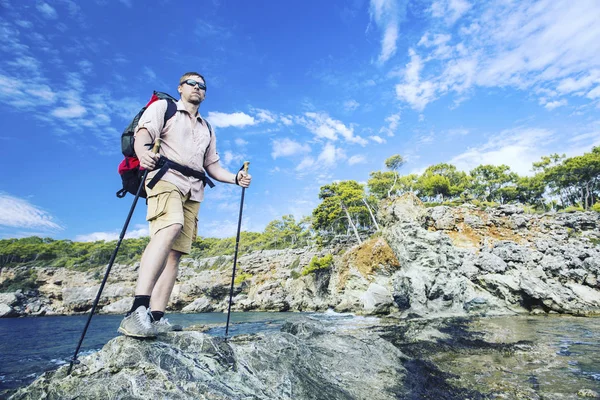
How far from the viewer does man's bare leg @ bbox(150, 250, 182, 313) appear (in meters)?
2.57

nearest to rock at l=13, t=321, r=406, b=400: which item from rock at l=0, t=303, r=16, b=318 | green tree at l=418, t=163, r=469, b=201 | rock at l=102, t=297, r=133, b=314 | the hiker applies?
the hiker

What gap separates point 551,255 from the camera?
18.6 meters

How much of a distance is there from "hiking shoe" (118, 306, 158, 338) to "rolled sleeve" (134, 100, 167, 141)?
5.06ft

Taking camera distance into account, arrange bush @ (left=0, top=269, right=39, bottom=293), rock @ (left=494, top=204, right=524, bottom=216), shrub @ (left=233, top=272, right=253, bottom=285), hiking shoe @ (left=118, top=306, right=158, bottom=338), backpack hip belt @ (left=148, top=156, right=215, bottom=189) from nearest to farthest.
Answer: hiking shoe @ (left=118, top=306, right=158, bottom=338) → backpack hip belt @ (left=148, top=156, right=215, bottom=189) → rock @ (left=494, top=204, right=524, bottom=216) → shrub @ (left=233, top=272, right=253, bottom=285) → bush @ (left=0, top=269, right=39, bottom=293)

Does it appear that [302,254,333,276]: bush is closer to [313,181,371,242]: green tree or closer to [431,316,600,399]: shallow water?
[313,181,371,242]: green tree

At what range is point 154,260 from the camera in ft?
7.55

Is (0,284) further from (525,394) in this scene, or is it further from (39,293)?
(525,394)

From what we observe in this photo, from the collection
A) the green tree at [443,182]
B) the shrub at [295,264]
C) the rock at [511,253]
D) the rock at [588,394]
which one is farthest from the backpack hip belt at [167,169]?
the green tree at [443,182]

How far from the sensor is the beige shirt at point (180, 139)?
Result: 8.44ft

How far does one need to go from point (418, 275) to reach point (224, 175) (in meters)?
16.2

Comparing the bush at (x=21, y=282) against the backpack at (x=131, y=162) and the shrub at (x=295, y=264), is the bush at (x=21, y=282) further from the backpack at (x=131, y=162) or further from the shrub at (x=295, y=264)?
the backpack at (x=131, y=162)

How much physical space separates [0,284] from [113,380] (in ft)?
203

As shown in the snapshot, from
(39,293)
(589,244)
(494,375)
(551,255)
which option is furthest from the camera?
(39,293)

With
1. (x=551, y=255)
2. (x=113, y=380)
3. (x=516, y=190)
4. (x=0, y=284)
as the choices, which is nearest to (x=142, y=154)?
(x=113, y=380)
